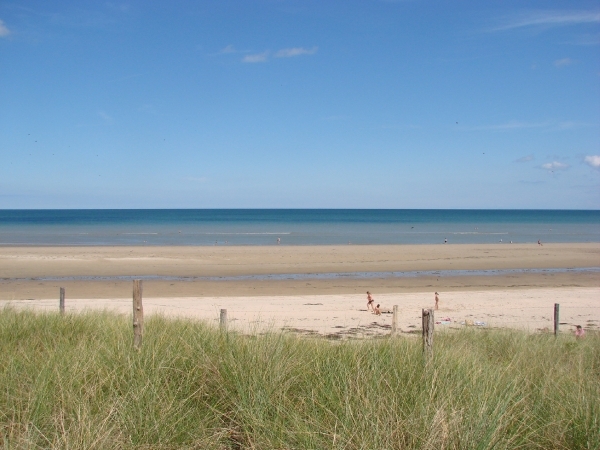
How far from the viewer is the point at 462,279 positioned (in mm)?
27141

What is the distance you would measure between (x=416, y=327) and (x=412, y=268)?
56.3ft

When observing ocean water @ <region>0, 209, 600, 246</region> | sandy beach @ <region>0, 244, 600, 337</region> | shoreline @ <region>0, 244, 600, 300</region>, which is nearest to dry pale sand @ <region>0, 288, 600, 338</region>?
sandy beach @ <region>0, 244, 600, 337</region>

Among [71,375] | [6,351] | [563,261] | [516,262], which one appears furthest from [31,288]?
[563,261]

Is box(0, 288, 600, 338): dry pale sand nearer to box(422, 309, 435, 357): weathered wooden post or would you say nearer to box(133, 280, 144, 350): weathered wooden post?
box(133, 280, 144, 350): weathered wooden post

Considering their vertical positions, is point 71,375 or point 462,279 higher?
point 71,375

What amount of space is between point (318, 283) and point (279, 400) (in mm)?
20767

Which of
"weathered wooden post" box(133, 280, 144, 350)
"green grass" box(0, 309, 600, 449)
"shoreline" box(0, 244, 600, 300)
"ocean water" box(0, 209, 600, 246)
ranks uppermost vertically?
"weathered wooden post" box(133, 280, 144, 350)

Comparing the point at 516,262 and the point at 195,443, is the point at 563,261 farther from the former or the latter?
the point at 195,443

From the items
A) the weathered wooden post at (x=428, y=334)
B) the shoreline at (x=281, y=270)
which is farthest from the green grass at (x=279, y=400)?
the shoreline at (x=281, y=270)

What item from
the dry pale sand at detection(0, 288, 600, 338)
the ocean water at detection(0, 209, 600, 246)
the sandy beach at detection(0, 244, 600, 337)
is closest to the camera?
the dry pale sand at detection(0, 288, 600, 338)

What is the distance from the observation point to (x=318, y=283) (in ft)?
83.8

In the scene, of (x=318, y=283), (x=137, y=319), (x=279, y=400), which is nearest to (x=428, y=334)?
(x=279, y=400)

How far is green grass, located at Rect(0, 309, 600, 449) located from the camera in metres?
4.14

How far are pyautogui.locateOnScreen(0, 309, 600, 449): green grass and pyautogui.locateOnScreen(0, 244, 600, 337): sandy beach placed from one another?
290 centimetres
